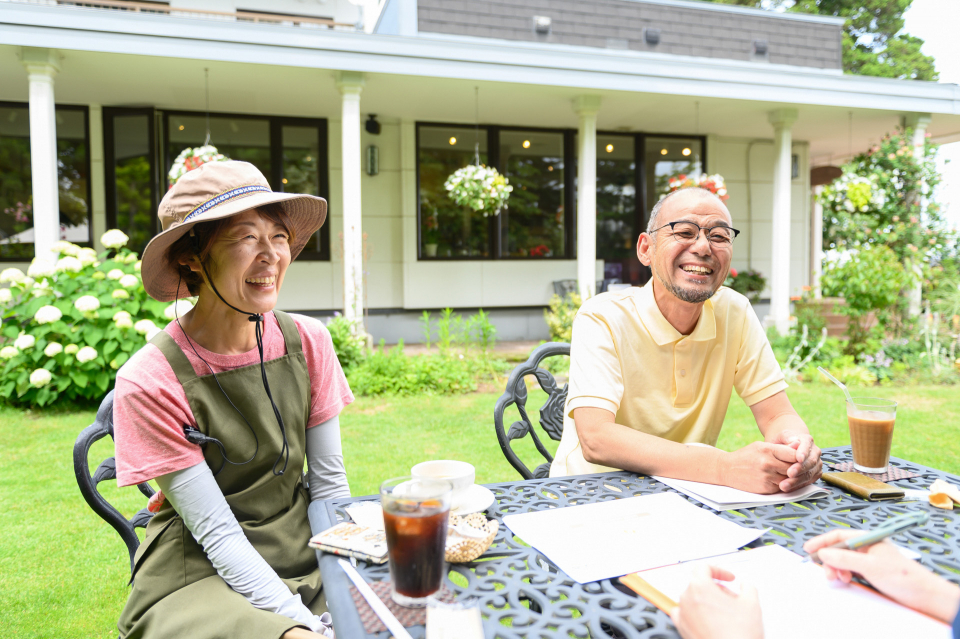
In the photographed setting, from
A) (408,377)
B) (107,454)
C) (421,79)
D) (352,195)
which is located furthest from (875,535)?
(421,79)

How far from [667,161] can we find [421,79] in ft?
16.3

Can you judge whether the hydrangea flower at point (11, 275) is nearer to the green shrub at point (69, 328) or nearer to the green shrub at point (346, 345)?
the green shrub at point (69, 328)

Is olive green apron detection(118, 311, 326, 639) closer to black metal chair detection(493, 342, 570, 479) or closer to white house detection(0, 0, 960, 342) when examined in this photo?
black metal chair detection(493, 342, 570, 479)

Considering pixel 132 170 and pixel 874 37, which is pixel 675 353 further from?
pixel 874 37

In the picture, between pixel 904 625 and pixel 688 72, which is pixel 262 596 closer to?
pixel 904 625

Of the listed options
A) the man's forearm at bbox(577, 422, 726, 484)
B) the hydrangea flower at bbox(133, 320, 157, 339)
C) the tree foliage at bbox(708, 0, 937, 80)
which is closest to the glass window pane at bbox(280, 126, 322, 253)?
the hydrangea flower at bbox(133, 320, 157, 339)

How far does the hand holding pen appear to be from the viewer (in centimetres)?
95

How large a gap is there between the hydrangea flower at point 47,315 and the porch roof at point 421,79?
99.8 inches

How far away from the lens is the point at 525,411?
2469 millimetres

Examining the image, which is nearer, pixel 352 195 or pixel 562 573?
pixel 562 573

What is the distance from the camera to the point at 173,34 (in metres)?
6.07

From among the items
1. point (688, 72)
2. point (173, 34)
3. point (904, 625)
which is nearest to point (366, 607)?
point (904, 625)

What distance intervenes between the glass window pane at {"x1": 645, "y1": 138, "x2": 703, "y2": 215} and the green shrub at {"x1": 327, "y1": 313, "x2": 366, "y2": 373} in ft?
19.3

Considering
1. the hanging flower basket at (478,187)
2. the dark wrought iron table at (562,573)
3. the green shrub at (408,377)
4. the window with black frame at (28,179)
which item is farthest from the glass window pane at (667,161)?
the dark wrought iron table at (562,573)
